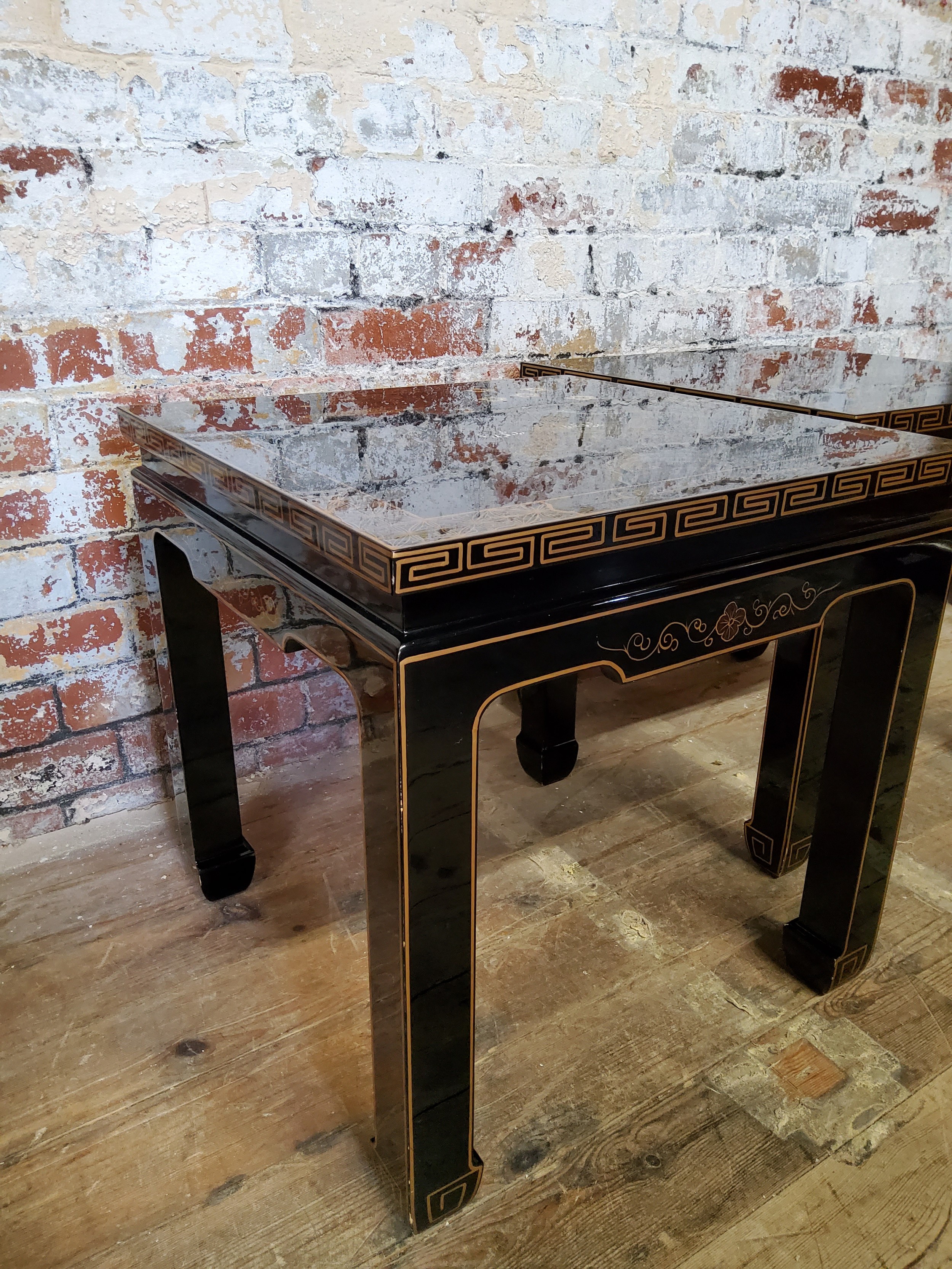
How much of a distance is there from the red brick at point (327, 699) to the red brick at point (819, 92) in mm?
1616

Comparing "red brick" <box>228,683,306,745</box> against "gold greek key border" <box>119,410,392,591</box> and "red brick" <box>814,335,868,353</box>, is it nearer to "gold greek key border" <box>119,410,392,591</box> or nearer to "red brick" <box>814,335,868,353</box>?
"gold greek key border" <box>119,410,392,591</box>

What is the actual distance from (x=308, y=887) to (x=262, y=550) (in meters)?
0.75

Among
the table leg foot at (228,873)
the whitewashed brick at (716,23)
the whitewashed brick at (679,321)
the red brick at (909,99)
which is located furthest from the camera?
the red brick at (909,99)

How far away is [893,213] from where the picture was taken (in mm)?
2357

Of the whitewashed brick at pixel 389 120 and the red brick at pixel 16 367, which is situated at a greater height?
the whitewashed brick at pixel 389 120

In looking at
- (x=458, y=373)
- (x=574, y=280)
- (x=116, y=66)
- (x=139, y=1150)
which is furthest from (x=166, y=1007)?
(x=574, y=280)

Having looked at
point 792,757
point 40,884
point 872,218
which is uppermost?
point 872,218

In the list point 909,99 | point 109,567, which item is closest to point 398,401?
point 109,567

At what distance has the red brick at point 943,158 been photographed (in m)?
2.37

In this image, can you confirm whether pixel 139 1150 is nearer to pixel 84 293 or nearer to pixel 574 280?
pixel 84 293

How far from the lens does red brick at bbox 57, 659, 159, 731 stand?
5.13 feet

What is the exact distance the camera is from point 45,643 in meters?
1.51

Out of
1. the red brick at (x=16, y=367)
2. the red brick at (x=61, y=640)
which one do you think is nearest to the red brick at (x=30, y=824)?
the red brick at (x=61, y=640)

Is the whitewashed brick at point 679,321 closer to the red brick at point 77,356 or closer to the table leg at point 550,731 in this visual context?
the table leg at point 550,731
